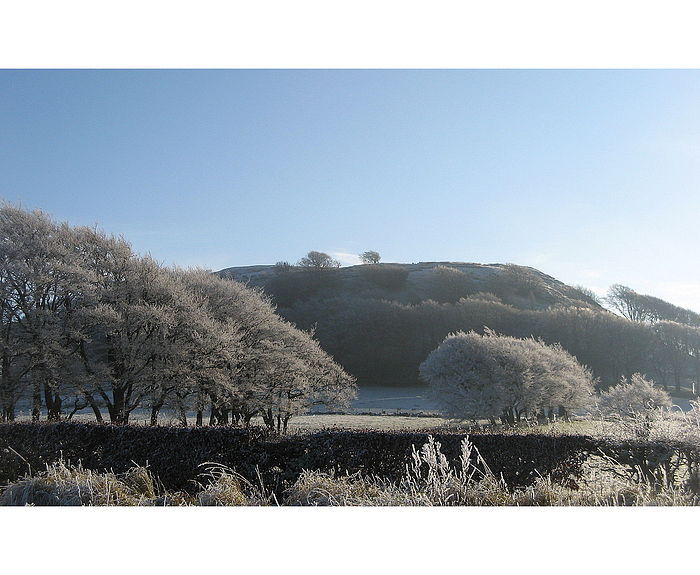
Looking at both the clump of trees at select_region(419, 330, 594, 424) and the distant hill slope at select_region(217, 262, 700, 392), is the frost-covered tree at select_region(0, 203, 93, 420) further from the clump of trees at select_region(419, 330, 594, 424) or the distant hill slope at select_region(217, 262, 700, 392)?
the distant hill slope at select_region(217, 262, 700, 392)

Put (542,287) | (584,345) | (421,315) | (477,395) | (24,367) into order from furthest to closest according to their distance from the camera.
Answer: (542,287) < (421,315) < (584,345) < (477,395) < (24,367)

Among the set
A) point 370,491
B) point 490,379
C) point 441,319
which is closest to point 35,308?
point 370,491

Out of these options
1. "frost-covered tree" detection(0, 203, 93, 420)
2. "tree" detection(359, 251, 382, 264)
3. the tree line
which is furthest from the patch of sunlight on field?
"tree" detection(359, 251, 382, 264)

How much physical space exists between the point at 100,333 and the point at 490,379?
19.9 m

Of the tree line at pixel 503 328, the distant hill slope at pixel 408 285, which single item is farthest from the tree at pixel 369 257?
the tree line at pixel 503 328

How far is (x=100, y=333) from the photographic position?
17.5 m

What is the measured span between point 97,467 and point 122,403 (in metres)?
10.7

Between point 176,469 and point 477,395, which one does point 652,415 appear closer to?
point 176,469

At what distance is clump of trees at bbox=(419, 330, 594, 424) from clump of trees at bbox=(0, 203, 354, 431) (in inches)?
455

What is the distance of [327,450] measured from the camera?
23.4 ft

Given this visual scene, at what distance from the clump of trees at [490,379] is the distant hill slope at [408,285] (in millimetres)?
43863

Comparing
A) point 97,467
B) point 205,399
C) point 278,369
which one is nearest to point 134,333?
point 205,399

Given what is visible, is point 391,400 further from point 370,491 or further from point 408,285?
point 370,491

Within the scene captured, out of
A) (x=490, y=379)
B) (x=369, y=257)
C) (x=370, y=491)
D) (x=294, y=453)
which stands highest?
(x=369, y=257)
